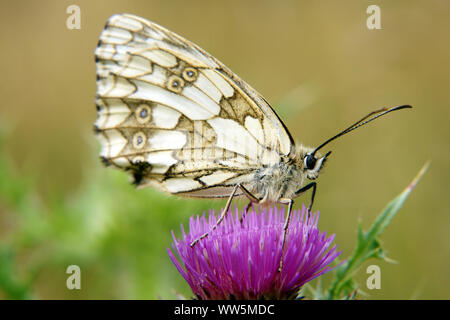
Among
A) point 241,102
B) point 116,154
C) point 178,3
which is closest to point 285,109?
point 241,102

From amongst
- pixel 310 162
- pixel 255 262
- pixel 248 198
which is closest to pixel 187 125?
pixel 248 198

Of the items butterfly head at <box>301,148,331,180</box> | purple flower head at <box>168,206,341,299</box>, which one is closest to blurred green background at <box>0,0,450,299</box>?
butterfly head at <box>301,148,331,180</box>

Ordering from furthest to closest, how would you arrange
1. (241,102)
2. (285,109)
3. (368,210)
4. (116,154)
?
(368,210), (285,109), (116,154), (241,102)

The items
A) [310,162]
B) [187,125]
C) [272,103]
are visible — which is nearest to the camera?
[310,162]

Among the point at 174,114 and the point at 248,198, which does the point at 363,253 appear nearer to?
the point at 248,198

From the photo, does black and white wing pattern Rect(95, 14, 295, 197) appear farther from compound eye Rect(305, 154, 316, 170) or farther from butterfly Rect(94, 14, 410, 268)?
compound eye Rect(305, 154, 316, 170)

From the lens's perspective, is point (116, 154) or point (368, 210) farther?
point (368, 210)

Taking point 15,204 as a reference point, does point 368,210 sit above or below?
below

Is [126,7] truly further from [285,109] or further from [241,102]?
[241,102]
